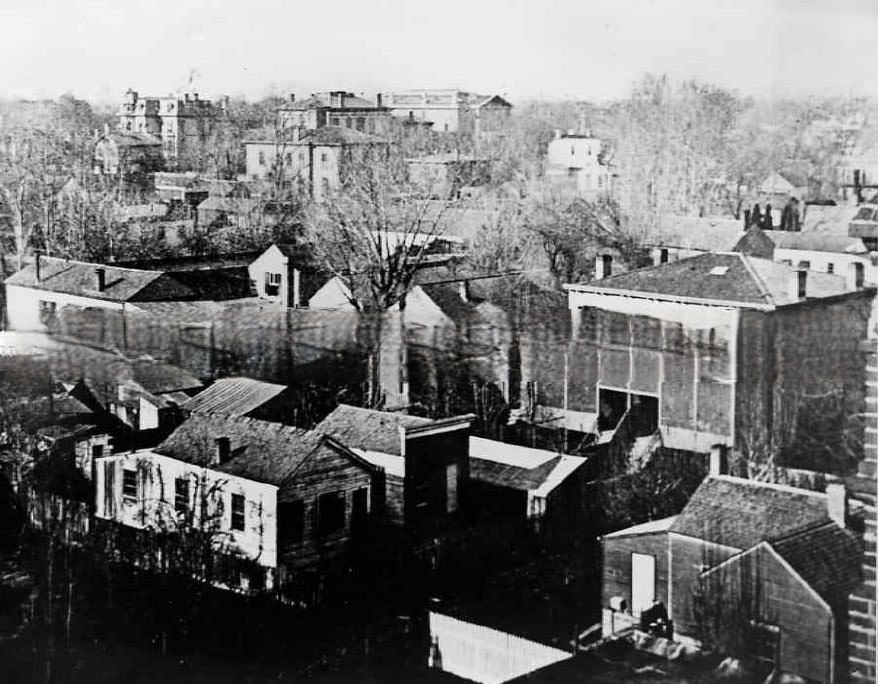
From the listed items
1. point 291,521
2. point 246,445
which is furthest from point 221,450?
point 291,521

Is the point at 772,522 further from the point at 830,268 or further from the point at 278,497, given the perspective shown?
the point at 278,497

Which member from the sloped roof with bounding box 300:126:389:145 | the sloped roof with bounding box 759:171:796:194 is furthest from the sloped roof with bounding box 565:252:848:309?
the sloped roof with bounding box 300:126:389:145

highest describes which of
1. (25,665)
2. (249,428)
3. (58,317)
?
(58,317)

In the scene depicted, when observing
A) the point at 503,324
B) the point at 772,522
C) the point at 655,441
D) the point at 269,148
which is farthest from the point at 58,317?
the point at 772,522

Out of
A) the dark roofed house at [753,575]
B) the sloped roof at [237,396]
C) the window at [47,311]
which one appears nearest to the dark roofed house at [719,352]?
the dark roofed house at [753,575]

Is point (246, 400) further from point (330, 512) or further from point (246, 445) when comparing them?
point (330, 512)

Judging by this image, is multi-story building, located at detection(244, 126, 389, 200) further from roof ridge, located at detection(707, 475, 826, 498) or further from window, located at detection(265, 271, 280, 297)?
roof ridge, located at detection(707, 475, 826, 498)
